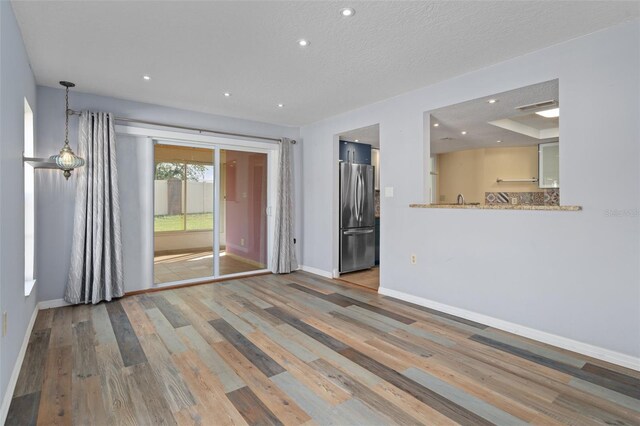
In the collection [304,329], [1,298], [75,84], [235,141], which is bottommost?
[304,329]

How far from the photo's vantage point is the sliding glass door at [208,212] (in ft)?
15.4

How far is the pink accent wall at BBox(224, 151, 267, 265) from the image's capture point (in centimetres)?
526

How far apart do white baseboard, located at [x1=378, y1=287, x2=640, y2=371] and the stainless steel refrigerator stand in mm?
1695

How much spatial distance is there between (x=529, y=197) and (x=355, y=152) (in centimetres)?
387

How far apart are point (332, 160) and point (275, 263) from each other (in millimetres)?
1936

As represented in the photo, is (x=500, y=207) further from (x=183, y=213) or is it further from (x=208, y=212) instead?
(x=183, y=213)

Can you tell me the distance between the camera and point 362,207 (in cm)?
580

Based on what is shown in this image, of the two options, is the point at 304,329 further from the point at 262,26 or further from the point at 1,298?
the point at 262,26

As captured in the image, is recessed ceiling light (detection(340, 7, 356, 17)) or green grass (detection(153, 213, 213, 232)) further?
green grass (detection(153, 213, 213, 232))

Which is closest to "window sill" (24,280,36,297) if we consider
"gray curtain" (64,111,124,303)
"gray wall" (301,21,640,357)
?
"gray curtain" (64,111,124,303)

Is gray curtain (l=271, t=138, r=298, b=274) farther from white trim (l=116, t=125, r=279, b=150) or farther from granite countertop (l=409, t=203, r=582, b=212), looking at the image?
granite countertop (l=409, t=203, r=582, b=212)

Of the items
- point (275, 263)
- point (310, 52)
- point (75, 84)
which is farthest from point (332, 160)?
point (75, 84)

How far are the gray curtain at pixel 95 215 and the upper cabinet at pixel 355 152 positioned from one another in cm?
338

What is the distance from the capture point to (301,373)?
2346mm
